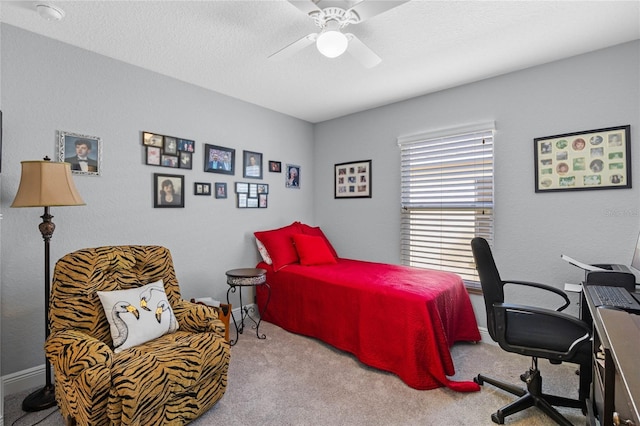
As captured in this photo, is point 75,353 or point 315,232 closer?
point 75,353

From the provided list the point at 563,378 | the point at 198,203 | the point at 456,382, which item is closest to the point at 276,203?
the point at 198,203

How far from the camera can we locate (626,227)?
2.37 meters

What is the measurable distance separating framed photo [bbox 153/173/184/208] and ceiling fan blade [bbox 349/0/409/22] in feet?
7.30

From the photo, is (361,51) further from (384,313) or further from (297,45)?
(384,313)

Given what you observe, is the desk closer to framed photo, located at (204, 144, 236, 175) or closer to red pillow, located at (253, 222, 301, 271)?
red pillow, located at (253, 222, 301, 271)

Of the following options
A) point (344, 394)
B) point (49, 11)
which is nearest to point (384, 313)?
point (344, 394)

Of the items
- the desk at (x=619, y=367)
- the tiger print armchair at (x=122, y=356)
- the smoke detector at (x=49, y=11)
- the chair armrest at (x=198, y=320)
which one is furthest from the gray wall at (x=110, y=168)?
the desk at (x=619, y=367)

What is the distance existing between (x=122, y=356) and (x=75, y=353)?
0.22m

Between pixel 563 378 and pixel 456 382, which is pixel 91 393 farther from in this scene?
pixel 563 378

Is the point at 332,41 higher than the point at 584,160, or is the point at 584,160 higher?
the point at 332,41

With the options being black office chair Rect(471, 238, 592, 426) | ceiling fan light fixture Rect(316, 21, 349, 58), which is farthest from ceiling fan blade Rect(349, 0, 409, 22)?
black office chair Rect(471, 238, 592, 426)

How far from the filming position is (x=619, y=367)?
2.97 ft

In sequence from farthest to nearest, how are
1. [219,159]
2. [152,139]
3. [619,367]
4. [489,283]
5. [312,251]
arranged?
[312,251], [219,159], [152,139], [489,283], [619,367]

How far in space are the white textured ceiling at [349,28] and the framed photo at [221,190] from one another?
3.41 feet
